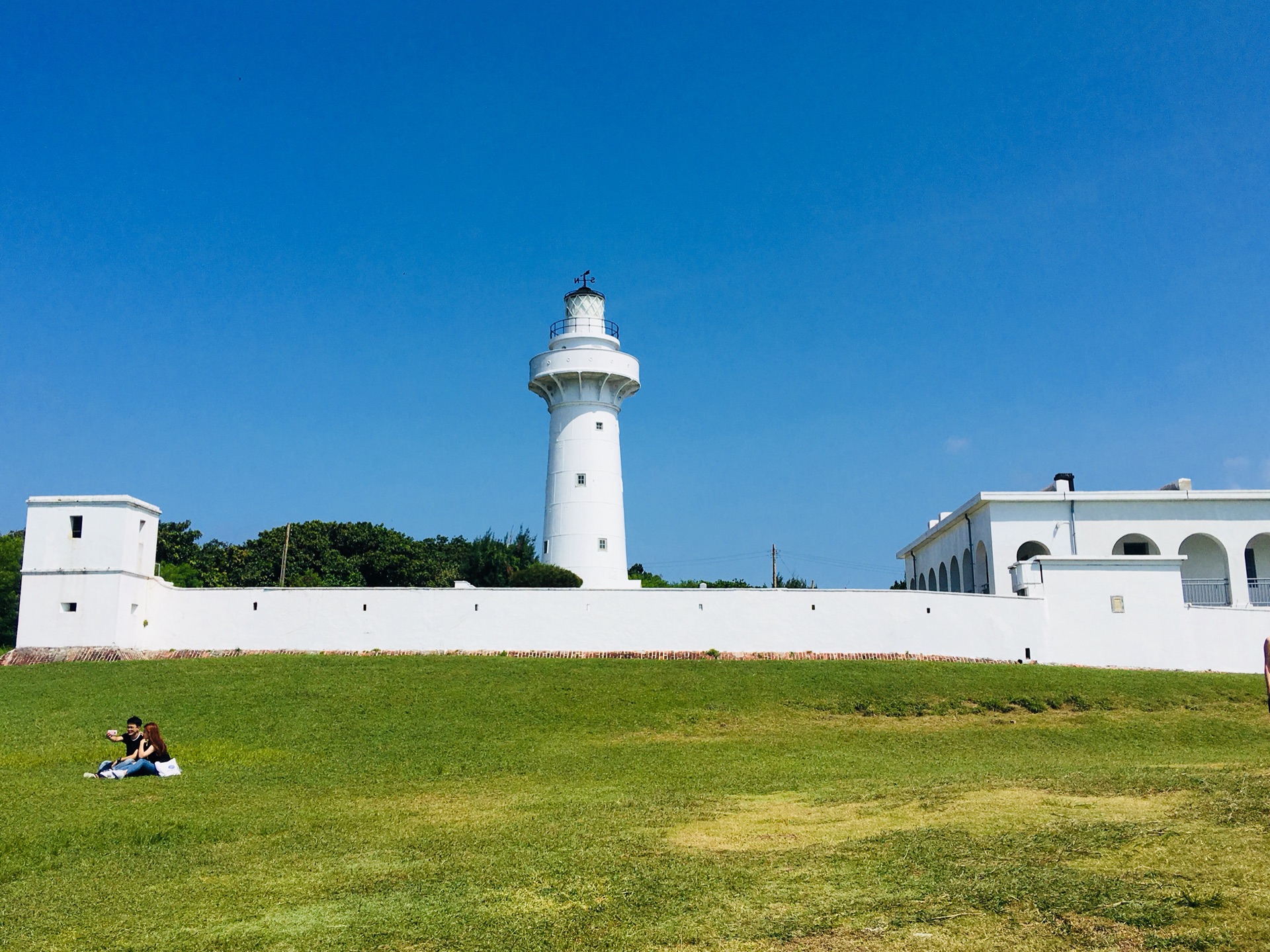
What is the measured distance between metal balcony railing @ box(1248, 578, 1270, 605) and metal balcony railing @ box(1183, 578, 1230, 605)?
3.33 ft

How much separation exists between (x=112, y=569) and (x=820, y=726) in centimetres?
1717

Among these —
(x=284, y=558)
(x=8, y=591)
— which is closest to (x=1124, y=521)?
(x=284, y=558)

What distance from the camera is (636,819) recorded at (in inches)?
381

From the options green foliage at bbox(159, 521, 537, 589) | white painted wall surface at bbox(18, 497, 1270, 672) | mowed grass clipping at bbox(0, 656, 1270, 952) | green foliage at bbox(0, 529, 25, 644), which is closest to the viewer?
mowed grass clipping at bbox(0, 656, 1270, 952)

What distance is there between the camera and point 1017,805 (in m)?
9.20

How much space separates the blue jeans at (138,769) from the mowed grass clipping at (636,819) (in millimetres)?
441

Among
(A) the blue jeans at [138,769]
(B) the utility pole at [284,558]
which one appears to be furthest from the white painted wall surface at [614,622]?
(B) the utility pole at [284,558]

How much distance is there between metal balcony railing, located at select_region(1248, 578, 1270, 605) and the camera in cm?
3133

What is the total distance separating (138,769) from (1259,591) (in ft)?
101

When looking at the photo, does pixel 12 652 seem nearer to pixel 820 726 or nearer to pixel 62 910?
pixel 820 726

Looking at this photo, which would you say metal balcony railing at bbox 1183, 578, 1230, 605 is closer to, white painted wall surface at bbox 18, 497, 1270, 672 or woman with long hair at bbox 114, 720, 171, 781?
white painted wall surface at bbox 18, 497, 1270, 672

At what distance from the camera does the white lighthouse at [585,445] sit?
33.5 metres

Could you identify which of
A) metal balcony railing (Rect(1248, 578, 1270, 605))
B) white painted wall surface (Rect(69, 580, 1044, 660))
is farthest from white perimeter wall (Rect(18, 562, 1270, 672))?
metal balcony railing (Rect(1248, 578, 1270, 605))

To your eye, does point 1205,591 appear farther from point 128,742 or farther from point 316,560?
point 316,560
